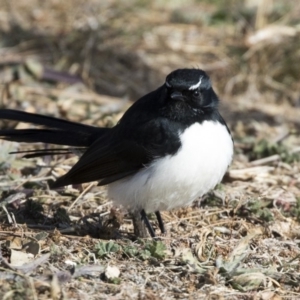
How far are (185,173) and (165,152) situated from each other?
19 cm

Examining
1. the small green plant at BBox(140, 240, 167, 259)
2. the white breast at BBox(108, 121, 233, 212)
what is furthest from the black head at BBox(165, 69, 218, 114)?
the small green plant at BBox(140, 240, 167, 259)

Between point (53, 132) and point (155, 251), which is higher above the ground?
point (53, 132)

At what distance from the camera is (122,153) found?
4.78 m

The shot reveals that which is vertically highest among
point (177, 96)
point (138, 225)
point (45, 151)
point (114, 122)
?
point (177, 96)

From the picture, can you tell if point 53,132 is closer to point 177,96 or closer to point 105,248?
point 177,96

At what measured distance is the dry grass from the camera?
4117 mm

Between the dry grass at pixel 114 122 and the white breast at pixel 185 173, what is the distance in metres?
0.26

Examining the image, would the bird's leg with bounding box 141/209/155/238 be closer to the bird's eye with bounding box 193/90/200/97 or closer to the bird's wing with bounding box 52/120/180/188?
the bird's wing with bounding box 52/120/180/188

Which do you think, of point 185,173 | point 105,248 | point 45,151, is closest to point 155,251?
point 105,248

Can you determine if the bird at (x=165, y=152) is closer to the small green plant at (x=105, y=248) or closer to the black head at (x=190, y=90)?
the black head at (x=190, y=90)

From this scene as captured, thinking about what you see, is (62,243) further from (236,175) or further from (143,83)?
(143,83)

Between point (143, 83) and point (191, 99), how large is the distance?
3.65m

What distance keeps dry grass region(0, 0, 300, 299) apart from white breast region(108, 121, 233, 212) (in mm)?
261

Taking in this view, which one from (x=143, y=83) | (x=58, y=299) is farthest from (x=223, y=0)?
(x=58, y=299)
